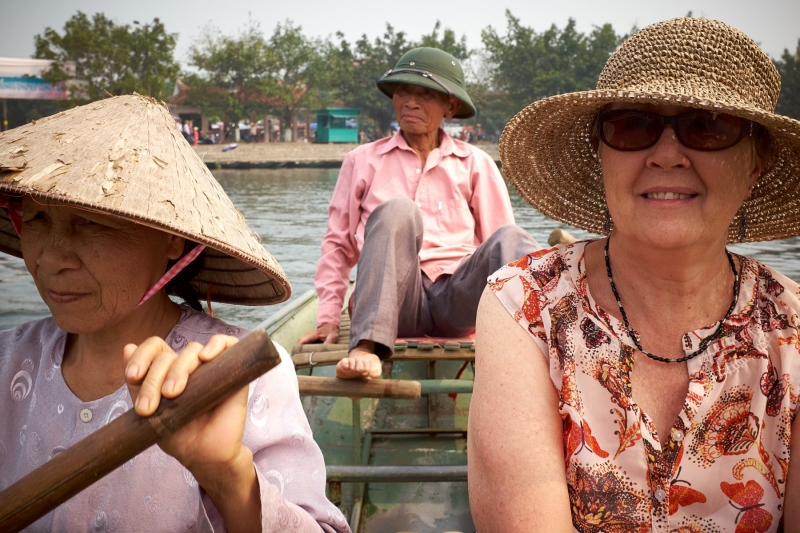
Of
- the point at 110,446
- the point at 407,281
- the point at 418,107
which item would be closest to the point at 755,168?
the point at 110,446

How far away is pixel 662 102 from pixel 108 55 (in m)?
37.7

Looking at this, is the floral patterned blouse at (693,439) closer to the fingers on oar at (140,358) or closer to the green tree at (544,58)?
the fingers on oar at (140,358)

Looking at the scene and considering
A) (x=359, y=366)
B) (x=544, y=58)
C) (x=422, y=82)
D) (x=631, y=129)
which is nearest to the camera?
(x=631, y=129)

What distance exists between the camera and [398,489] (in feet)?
8.38

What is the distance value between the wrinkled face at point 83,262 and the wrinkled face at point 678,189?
90cm

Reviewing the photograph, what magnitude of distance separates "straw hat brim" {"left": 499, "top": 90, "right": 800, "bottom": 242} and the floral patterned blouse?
1.09 feet

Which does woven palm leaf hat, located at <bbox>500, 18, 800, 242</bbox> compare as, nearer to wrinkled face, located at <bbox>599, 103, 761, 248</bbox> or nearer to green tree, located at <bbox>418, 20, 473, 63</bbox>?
wrinkled face, located at <bbox>599, 103, 761, 248</bbox>

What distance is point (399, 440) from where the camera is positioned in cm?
298

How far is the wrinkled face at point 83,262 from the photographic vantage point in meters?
1.22

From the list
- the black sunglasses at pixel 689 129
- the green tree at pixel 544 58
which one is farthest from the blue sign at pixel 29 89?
the black sunglasses at pixel 689 129

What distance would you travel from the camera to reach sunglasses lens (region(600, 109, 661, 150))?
1277 millimetres

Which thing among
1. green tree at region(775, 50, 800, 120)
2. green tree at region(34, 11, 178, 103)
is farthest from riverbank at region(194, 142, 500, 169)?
green tree at region(775, 50, 800, 120)

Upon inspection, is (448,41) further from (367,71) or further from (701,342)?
(701,342)

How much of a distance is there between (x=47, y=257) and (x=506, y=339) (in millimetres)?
826
